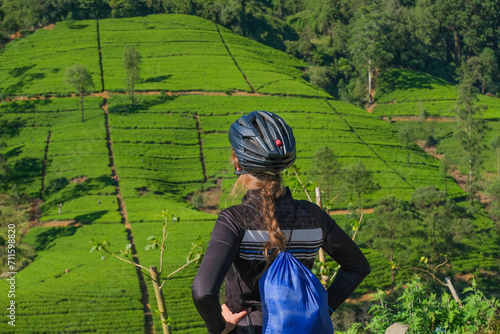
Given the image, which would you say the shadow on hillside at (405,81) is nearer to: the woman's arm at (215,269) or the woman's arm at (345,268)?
the woman's arm at (345,268)

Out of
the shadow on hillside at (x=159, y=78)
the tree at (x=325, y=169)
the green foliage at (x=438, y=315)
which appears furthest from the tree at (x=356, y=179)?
the green foliage at (x=438, y=315)

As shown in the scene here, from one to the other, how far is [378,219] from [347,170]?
7.56 m

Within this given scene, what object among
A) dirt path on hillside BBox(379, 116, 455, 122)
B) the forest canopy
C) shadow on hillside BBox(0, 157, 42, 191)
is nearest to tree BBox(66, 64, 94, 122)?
shadow on hillside BBox(0, 157, 42, 191)

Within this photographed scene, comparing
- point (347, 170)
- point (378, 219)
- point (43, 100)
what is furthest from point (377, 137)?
point (43, 100)

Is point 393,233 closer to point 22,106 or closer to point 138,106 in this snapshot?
point 138,106

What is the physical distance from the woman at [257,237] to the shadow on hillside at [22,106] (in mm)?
76766

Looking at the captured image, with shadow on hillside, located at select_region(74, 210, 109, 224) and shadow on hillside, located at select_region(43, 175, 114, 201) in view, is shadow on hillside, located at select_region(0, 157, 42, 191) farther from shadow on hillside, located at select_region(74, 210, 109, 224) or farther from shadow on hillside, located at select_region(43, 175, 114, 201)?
shadow on hillside, located at select_region(74, 210, 109, 224)

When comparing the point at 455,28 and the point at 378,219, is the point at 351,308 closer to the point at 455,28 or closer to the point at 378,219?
the point at 378,219

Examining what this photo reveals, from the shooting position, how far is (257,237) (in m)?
3.22

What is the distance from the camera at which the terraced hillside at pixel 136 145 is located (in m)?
39.7

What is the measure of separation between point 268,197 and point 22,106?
257ft

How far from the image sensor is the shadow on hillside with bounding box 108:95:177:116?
240 feet

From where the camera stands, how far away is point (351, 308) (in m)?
37.2

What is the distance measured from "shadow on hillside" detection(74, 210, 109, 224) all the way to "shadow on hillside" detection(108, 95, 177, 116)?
2222 centimetres
